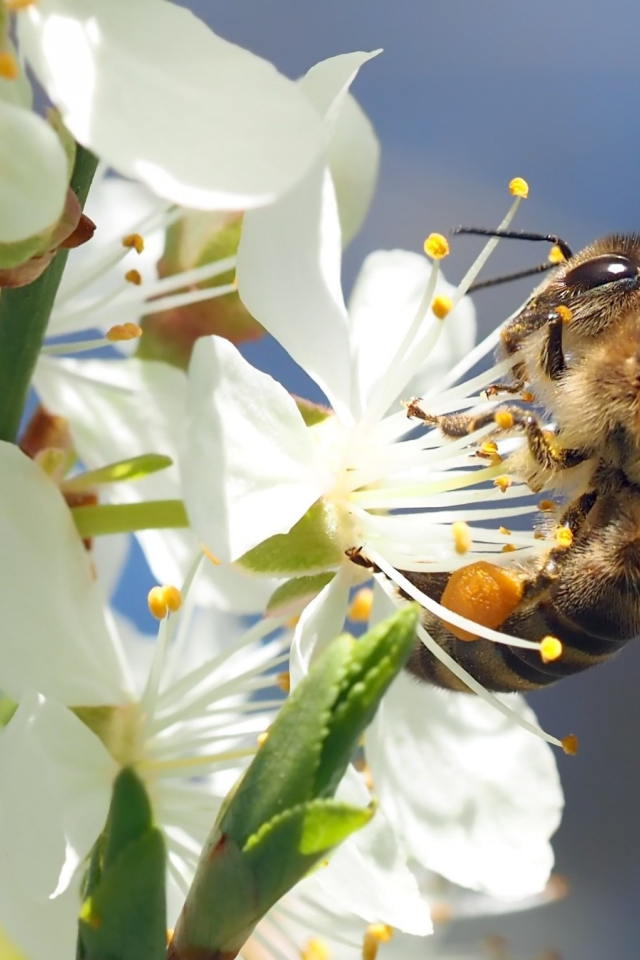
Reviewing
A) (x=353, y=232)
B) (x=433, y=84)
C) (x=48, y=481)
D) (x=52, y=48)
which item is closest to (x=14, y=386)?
(x=48, y=481)

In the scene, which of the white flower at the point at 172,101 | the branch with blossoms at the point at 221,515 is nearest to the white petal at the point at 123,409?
the branch with blossoms at the point at 221,515

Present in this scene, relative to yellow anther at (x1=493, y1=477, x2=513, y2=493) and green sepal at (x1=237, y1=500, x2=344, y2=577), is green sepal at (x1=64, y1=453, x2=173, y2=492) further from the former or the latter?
yellow anther at (x1=493, y1=477, x2=513, y2=493)

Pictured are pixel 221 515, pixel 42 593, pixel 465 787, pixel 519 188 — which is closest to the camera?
pixel 221 515

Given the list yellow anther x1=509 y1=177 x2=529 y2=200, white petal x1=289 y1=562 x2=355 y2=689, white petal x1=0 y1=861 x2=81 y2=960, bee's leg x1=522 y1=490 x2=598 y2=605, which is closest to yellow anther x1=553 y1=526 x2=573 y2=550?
bee's leg x1=522 y1=490 x2=598 y2=605

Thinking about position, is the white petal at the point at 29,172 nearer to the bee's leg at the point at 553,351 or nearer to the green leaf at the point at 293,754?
the green leaf at the point at 293,754

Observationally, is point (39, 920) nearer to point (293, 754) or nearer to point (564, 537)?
point (293, 754)

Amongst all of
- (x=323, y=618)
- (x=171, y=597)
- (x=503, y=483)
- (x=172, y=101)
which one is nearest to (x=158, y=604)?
(x=171, y=597)
